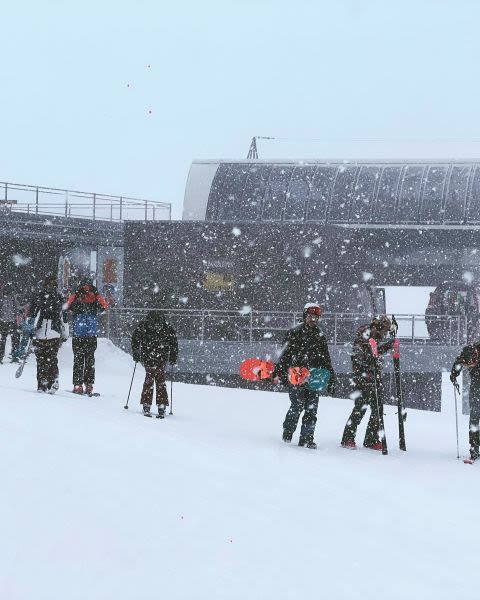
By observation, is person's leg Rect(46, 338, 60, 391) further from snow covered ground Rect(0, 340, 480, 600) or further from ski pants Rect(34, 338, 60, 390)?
snow covered ground Rect(0, 340, 480, 600)

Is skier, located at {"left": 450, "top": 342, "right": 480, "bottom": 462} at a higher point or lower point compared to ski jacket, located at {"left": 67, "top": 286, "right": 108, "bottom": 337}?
lower

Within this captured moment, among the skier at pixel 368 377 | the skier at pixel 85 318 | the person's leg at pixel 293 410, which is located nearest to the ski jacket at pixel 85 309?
the skier at pixel 85 318

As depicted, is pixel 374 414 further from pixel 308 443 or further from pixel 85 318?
pixel 85 318

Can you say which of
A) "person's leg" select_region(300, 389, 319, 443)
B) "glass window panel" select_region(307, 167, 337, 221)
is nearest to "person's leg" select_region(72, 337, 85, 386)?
"person's leg" select_region(300, 389, 319, 443)

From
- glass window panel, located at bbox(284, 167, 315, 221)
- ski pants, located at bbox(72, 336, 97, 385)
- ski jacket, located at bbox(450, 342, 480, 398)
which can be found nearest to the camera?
ski jacket, located at bbox(450, 342, 480, 398)

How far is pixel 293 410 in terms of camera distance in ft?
34.9

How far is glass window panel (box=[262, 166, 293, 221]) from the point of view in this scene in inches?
1128

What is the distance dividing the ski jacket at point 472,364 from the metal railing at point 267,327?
11.0m

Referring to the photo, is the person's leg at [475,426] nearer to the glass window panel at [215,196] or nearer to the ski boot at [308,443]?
the ski boot at [308,443]

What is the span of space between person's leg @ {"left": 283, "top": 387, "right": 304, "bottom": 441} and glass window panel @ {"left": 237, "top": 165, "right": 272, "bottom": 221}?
18355 mm

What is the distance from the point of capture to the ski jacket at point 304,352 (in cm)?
1044

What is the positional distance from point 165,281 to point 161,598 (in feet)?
66.8

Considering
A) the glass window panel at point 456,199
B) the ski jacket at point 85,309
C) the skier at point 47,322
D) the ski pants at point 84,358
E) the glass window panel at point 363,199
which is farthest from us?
the glass window panel at point 363,199

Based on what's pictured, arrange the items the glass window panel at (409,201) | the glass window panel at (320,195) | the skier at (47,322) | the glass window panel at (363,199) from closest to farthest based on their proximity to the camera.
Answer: the skier at (47,322)
the glass window panel at (409,201)
the glass window panel at (363,199)
the glass window panel at (320,195)
